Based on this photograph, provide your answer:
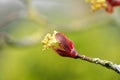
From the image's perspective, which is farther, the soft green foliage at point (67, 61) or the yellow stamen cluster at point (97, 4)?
the soft green foliage at point (67, 61)

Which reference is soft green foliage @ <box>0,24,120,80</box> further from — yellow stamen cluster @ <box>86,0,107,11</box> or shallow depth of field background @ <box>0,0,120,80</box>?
yellow stamen cluster @ <box>86,0,107,11</box>

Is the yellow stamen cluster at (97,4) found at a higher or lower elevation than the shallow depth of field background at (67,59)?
lower

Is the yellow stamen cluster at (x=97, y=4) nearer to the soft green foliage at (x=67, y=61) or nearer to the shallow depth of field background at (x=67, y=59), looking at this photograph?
the shallow depth of field background at (x=67, y=59)

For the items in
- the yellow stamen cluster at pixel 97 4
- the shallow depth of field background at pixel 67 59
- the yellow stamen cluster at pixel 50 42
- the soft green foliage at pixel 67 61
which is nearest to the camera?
the yellow stamen cluster at pixel 50 42

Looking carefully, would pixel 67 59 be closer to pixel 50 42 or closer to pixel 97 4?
pixel 97 4

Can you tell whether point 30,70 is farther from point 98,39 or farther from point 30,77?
point 98,39

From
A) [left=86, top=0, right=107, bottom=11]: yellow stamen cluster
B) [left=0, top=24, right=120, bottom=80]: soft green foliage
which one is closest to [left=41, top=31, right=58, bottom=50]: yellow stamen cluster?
[left=86, top=0, right=107, bottom=11]: yellow stamen cluster

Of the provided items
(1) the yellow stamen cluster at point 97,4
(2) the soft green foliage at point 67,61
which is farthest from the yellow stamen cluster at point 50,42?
(2) the soft green foliage at point 67,61

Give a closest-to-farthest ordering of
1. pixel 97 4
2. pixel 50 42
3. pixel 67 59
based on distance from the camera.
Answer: pixel 50 42 → pixel 97 4 → pixel 67 59

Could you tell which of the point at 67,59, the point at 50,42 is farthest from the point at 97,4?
the point at 67,59

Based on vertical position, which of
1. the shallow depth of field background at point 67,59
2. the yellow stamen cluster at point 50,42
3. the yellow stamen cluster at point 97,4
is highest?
the shallow depth of field background at point 67,59

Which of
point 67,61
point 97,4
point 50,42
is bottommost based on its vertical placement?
point 50,42
